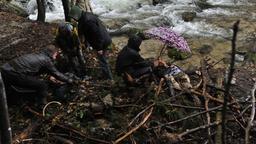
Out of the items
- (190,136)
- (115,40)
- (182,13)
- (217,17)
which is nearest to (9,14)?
(115,40)

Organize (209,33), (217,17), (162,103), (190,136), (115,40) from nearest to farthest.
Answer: (190,136)
(162,103)
(115,40)
(209,33)
(217,17)

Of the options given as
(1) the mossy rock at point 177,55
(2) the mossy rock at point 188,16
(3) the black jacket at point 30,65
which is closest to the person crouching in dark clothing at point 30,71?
(3) the black jacket at point 30,65

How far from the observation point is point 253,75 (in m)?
10.6

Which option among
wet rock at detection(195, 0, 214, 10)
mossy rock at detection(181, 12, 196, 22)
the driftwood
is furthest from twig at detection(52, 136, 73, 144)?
wet rock at detection(195, 0, 214, 10)

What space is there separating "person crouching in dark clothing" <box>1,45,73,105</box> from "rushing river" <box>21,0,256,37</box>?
7.34 m

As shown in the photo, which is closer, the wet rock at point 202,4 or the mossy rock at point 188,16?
the mossy rock at point 188,16

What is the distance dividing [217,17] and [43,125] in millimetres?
10564

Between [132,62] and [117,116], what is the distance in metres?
1.35

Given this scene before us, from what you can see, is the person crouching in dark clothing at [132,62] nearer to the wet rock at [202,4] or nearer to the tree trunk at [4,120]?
the tree trunk at [4,120]

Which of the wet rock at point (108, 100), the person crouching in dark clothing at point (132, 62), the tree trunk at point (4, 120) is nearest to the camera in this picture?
the tree trunk at point (4, 120)

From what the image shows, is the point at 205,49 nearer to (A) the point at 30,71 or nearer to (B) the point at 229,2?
(B) the point at 229,2

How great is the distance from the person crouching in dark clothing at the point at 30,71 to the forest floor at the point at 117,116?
0.37 meters

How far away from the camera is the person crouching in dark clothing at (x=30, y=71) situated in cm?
730

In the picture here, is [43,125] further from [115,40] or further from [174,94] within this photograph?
[115,40]
